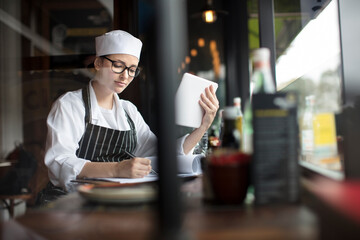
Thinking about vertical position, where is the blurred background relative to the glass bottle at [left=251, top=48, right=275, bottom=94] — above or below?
above

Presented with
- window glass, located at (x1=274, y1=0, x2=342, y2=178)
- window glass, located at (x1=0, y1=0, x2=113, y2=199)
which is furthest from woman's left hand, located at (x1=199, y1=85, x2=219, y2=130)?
window glass, located at (x1=0, y1=0, x2=113, y2=199)

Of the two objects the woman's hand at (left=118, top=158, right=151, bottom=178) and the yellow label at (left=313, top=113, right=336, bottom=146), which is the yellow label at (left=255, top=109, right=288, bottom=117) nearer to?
the yellow label at (left=313, top=113, right=336, bottom=146)

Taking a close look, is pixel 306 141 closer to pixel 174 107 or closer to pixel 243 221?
pixel 243 221

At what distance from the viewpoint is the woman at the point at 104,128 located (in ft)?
4.77

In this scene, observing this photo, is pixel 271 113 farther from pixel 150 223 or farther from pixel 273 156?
pixel 150 223

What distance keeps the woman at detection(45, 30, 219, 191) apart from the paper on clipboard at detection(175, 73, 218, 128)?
0.23 feet

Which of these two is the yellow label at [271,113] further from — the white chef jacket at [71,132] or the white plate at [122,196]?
the white chef jacket at [71,132]

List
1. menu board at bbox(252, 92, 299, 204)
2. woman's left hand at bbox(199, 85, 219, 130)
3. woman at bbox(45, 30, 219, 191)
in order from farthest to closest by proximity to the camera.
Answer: woman at bbox(45, 30, 219, 191)
woman's left hand at bbox(199, 85, 219, 130)
menu board at bbox(252, 92, 299, 204)

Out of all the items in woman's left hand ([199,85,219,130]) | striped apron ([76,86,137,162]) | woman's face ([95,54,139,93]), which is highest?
woman's face ([95,54,139,93])

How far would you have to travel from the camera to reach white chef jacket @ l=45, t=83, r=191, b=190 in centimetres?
148

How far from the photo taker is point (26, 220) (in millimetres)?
554

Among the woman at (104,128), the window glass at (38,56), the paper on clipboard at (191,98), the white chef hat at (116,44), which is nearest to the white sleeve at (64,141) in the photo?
the woman at (104,128)

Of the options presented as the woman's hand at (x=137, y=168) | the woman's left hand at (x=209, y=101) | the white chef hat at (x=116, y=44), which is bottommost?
the woman's hand at (x=137, y=168)

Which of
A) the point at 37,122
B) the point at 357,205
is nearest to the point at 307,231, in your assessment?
the point at 357,205
